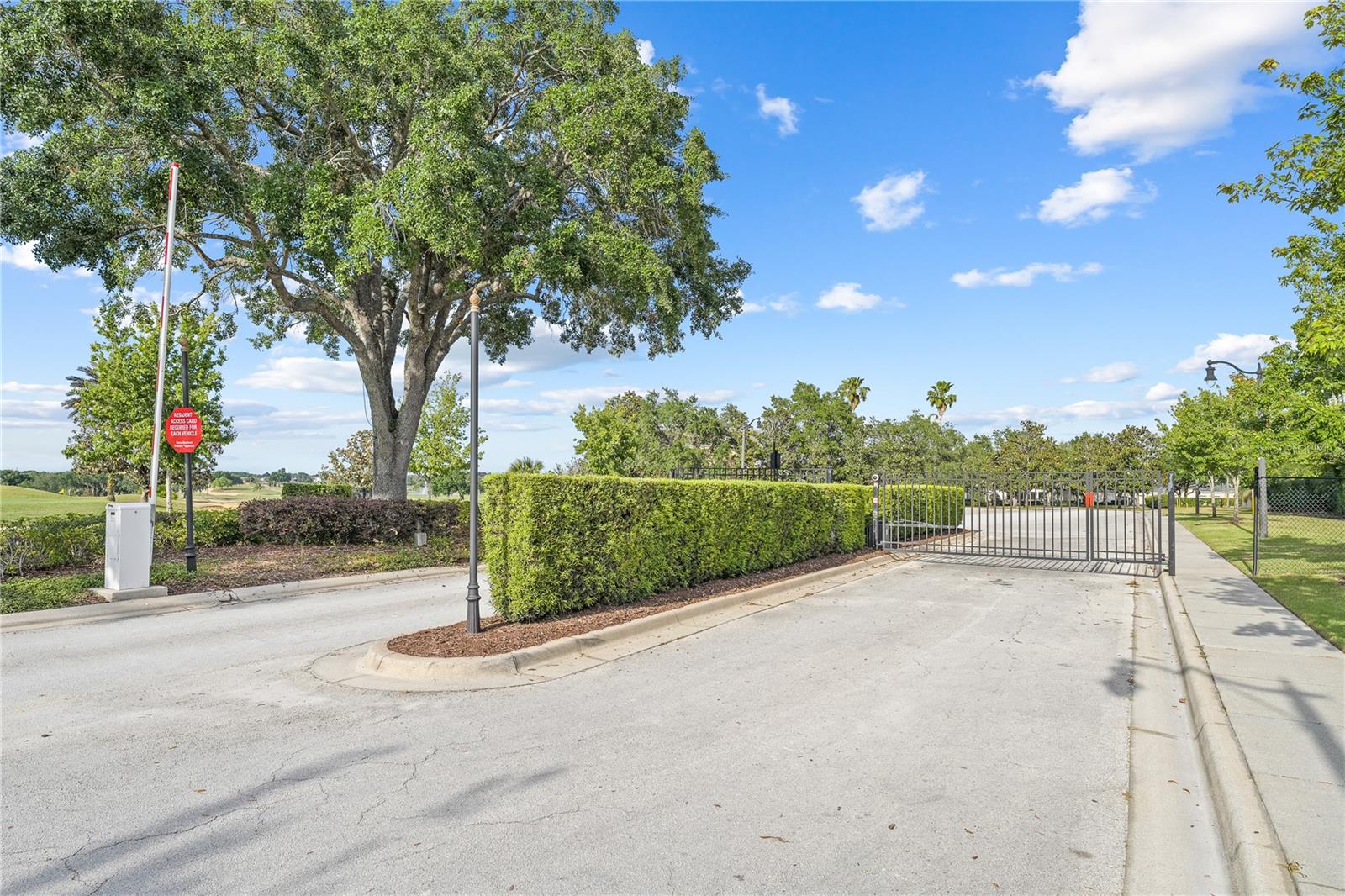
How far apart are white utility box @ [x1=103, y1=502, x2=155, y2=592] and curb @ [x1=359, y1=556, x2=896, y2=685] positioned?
5.18 meters

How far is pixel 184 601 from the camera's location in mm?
10148

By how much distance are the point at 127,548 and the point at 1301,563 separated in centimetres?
2111

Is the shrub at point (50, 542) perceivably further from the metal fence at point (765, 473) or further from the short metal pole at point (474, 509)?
the metal fence at point (765, 473)

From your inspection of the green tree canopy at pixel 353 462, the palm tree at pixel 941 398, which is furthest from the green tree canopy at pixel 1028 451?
the green tree canopy at pixel 353 462

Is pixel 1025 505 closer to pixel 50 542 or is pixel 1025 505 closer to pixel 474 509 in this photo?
pixel 474 509

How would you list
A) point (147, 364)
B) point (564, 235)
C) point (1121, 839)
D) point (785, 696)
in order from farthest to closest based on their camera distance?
1. point (147, 364)
2. point (564, 235)
3. point (785, 696)
4. point (1121, 839)

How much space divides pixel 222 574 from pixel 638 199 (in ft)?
34.3

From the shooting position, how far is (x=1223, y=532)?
26172 millimetres

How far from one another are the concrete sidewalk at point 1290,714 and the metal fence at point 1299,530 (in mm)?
3098

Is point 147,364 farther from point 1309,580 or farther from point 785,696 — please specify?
point 1309,580

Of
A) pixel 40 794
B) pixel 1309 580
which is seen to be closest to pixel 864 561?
pixel 1309 580

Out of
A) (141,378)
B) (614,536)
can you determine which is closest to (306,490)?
(141,378)

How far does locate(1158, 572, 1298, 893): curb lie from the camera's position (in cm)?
317

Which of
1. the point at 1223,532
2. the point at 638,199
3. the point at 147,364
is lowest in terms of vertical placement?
the point at 1223,532
